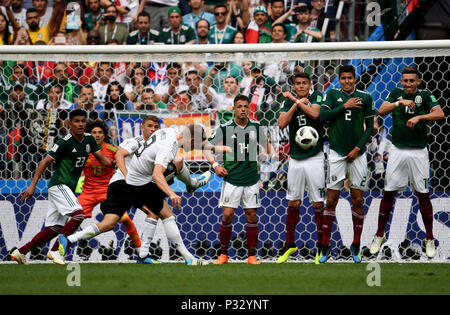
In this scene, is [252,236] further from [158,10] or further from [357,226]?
[158,10]

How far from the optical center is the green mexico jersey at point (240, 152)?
8.47 m

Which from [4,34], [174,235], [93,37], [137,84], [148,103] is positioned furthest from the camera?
[4,34]

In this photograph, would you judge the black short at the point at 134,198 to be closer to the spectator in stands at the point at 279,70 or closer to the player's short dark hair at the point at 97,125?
the player's short dark hair at the point at 97,125

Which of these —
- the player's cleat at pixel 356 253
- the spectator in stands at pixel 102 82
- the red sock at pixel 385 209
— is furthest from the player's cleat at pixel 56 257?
the red sock at pixel 385 209

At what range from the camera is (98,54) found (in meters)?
9.23

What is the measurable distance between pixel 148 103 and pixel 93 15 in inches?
139

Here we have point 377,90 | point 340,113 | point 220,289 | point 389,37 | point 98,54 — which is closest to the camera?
point 220,289

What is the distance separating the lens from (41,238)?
8.52 m

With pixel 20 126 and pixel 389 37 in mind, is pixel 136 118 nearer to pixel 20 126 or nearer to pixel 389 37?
pixel 20 126

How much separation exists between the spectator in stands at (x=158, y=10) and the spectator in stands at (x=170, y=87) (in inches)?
96.5

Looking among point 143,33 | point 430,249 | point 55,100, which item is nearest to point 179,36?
point 143,33

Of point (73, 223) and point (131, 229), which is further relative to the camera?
point (131, 229)

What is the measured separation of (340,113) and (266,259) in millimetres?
2250
